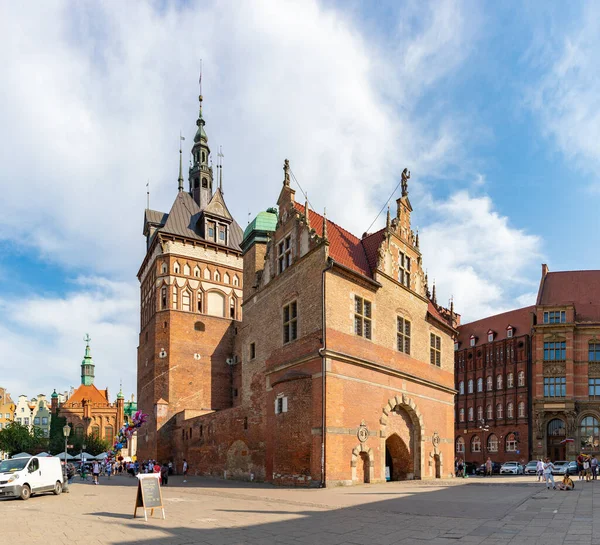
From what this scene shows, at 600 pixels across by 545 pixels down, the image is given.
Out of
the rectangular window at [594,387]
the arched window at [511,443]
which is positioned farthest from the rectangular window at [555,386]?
the arched window at [511,443]

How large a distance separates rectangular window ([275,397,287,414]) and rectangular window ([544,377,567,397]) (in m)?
42.5

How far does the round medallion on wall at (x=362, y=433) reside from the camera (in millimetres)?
27344

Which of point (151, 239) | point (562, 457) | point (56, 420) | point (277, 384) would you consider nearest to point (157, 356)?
point (151, 239)

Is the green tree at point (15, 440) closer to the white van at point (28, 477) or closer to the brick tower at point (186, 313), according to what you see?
the brick tower at point (186, 313)

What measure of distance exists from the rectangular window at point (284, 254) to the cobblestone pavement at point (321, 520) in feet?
42.4

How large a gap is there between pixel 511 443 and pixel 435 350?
126 ft

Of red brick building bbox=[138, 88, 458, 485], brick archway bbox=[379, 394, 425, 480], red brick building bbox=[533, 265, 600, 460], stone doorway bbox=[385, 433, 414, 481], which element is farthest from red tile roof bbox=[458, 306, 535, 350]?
stone doorway bbox=[385, 433, 414, 481]

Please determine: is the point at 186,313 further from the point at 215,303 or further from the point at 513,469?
the point at 513,469

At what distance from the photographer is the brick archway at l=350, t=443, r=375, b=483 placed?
2664cm

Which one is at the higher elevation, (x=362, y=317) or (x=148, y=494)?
(x=362, y=317)

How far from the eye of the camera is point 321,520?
15.1m

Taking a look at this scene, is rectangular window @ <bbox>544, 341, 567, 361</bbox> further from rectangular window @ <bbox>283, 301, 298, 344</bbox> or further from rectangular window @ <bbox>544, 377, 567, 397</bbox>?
rectangular window @ <bbox>283, 301, 298, 344</bbox>

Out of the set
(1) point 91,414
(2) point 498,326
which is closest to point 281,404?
(2) point 498,326

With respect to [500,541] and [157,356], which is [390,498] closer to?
[500,541]
